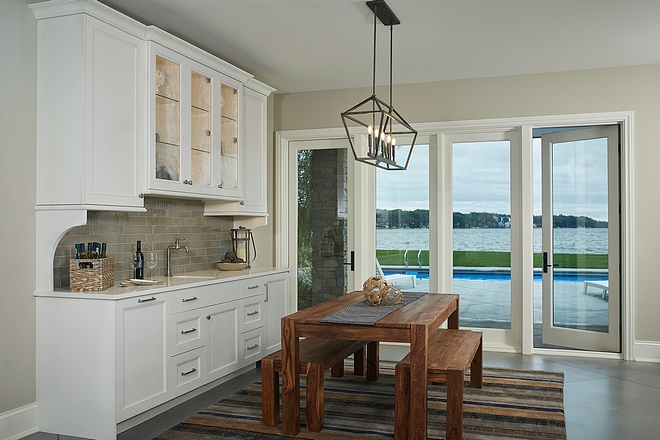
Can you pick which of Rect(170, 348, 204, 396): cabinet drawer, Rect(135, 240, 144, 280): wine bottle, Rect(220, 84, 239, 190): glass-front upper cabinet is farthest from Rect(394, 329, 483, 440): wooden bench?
Rect(220, 84, 239, 190): glass-front upper cabinet

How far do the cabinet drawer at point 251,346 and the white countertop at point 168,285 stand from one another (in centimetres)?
48

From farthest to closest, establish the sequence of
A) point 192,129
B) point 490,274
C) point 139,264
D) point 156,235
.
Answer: point 490,274 < point 156,235 < point 192,129 < point 139,264

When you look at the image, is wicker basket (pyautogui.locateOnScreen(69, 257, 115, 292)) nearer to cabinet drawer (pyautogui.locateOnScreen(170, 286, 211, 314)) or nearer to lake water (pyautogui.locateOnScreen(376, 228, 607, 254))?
cabinet drawer (pyautogui.locateOnScreen(170, 286, 211, 314))

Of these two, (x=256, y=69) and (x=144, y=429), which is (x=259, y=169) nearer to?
(x=256, y=69)

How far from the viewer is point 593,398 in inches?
161

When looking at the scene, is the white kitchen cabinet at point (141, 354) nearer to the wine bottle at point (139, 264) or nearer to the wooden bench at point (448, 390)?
the wine bottle at point (139, 264)

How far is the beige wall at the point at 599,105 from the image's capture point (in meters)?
5.22

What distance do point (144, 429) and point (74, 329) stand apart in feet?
2.42

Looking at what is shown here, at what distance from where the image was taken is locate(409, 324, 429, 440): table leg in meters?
3.11

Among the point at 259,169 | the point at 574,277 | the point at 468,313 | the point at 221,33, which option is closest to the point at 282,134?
the point at 259,169

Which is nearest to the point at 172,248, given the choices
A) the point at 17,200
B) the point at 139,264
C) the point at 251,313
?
the point at 139,264

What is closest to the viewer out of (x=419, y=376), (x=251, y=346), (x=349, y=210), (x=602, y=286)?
(x=419, y=376)

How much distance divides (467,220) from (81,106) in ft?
12.4

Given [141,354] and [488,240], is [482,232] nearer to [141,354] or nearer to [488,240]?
[488,240]
